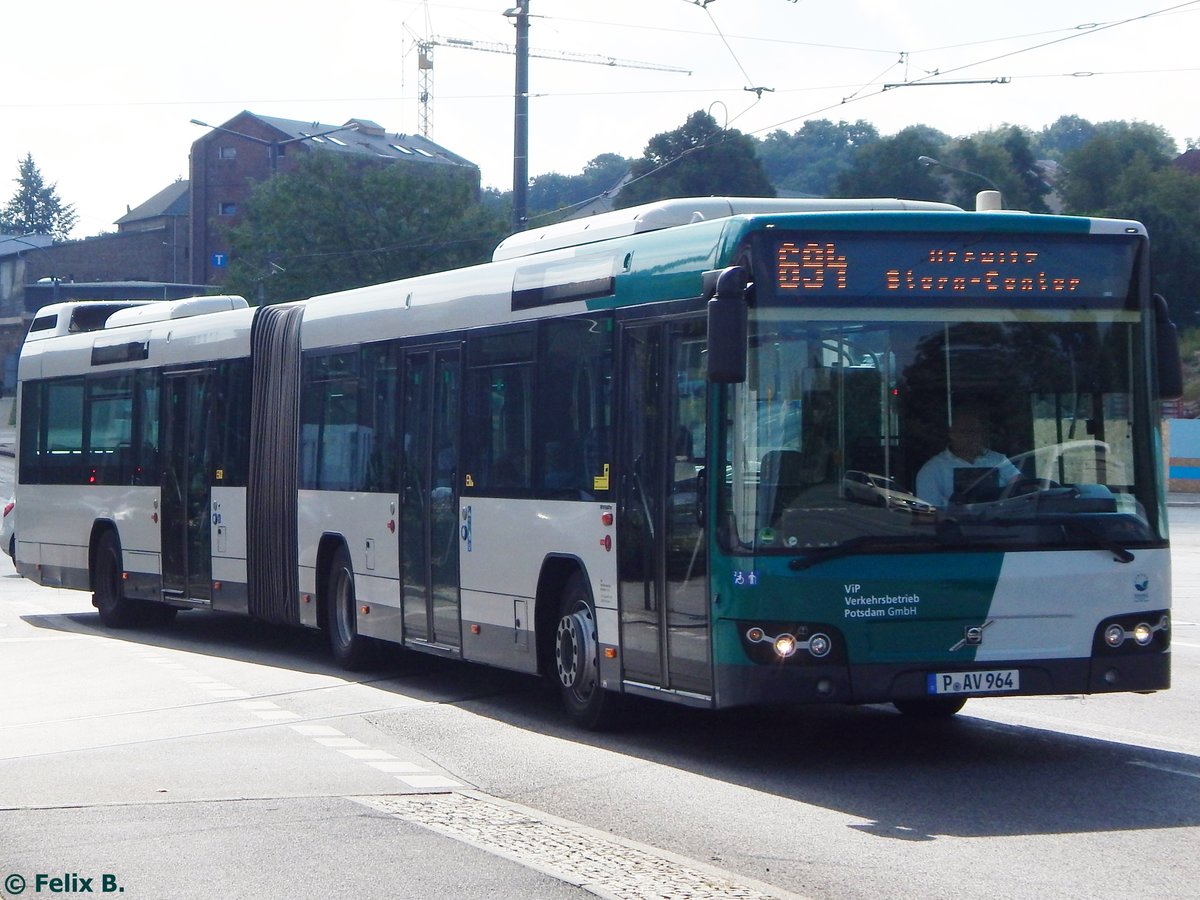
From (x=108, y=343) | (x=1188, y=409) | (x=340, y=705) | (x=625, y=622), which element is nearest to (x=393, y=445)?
(x=340, y=705)

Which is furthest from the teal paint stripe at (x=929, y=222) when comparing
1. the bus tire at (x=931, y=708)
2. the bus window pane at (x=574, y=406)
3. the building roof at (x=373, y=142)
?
the building roof at (x=373, y=142)

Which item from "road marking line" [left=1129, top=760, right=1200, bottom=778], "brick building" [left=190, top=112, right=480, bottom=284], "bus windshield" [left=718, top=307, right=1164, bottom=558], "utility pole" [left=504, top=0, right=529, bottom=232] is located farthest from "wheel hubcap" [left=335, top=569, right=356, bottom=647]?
"brick building" [left=190, top=112, right=480, bottom=284]

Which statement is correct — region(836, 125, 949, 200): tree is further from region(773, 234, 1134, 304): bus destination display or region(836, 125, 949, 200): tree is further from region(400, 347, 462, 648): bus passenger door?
region(773, 234, 1134, 304): bus destination display

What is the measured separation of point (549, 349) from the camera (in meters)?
11.3

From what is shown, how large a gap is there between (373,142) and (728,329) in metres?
109

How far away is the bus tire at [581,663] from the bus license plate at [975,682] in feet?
7.37

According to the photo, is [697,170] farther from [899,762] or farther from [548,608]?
[899,762]

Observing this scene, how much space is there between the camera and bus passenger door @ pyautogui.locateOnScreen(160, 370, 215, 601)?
56.8 ft

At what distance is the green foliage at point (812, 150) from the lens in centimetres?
15050

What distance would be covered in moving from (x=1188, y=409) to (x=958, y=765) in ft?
183

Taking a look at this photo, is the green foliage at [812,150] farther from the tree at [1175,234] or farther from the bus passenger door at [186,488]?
the bus passenger door at [186,488]

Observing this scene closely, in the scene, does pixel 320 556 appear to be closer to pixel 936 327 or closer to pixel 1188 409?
pixel 936 327

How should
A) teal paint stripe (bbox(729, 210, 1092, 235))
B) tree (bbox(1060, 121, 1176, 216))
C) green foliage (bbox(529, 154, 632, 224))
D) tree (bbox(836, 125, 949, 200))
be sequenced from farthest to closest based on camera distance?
green foliage (bbox(529, 154, 632, 224)) < tree (bbox(1060, 121, 1176, 216)) < tree (bbox(836, 125, 949, 200)) < teal paint stripe (bbox(729, 210, 1092, 235))

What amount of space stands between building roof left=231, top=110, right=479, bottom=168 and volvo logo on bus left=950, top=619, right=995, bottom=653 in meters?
95.9
